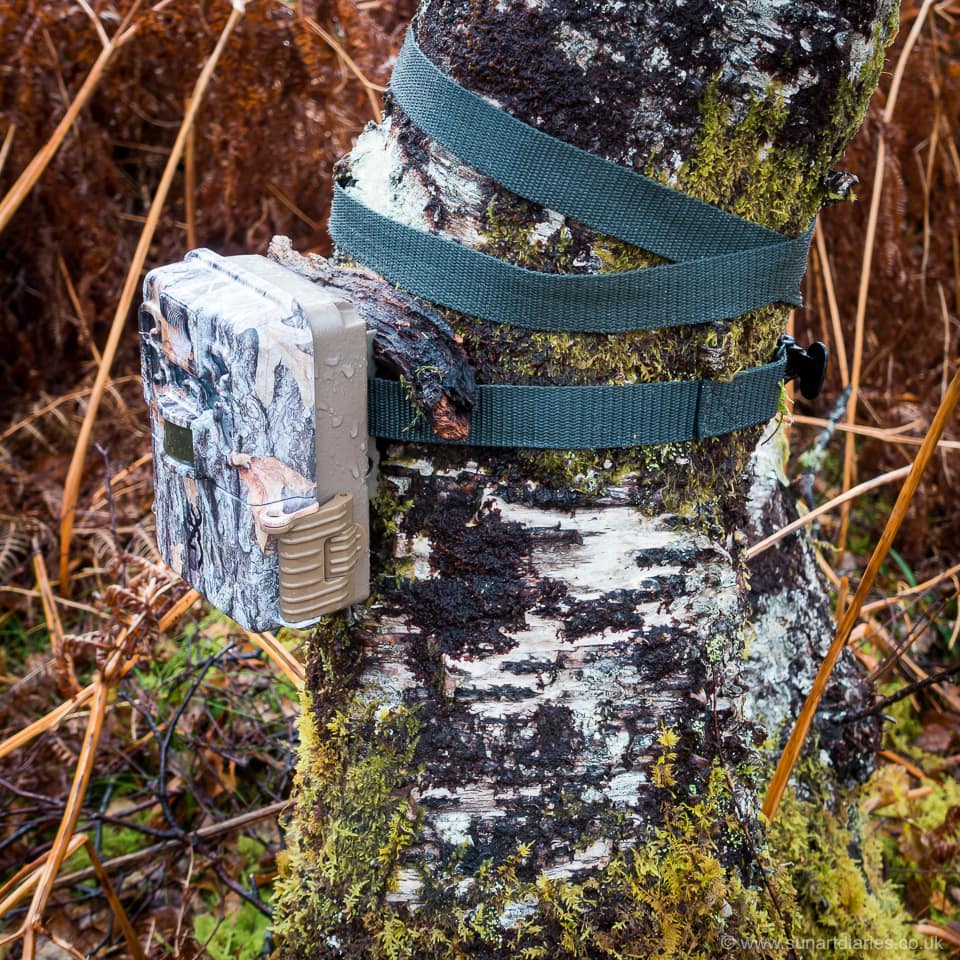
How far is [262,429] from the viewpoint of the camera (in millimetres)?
1074

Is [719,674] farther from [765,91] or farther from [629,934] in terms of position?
[765,91]

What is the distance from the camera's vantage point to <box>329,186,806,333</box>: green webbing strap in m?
1.13

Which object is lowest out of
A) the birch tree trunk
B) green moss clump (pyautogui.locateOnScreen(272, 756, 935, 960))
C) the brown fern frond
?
the brown fern frond

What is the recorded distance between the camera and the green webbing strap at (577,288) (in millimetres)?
1126

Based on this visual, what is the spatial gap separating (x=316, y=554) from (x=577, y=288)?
0.48 meters

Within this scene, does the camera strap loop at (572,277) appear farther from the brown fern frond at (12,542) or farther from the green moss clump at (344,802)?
the brown fern frond at (12,542)

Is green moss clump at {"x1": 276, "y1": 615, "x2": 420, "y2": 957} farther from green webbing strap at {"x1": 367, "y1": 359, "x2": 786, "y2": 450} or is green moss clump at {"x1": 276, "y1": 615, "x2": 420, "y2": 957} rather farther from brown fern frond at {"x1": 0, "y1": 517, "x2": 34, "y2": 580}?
brown fern frond at {"x1": 0, "y1": 517, "x2": 34, "y2": 580}

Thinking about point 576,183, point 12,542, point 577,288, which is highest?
point 576,183

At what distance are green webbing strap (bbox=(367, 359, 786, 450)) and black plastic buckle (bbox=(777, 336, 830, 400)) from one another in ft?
0.75

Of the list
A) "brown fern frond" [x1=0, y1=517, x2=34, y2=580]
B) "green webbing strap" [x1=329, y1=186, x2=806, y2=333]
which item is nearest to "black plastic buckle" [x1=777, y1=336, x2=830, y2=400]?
"green webbing strap" [x1=329, y1=186, x2=806, y2=333]

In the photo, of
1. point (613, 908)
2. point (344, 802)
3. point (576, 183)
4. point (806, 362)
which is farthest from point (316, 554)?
point (806, 362)

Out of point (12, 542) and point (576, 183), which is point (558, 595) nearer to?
point (576, 183)

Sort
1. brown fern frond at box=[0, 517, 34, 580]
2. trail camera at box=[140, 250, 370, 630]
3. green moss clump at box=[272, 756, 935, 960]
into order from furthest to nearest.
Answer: brown fern frond at box=[0, 517, 34, 580] → green moss clump at box=[272, 756, 935, 960] → trail camera at box=[140, 250, 370, 630]

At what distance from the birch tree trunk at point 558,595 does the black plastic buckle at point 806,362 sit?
6 centimetres
